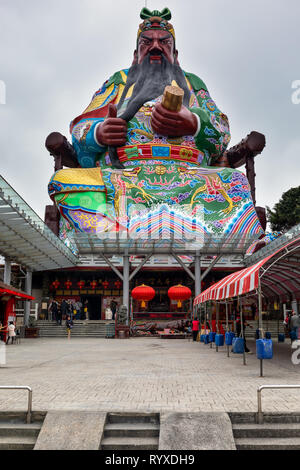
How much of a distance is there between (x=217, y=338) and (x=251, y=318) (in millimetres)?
13367

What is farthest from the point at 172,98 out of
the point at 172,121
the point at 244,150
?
the point at 244,150

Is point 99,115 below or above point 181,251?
above

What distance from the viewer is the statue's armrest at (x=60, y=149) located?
38281mm

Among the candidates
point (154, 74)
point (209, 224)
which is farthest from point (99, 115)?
point (209, 224)

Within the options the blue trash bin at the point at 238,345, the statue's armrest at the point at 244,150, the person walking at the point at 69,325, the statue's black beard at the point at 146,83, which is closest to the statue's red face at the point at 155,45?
the statue's black beard at the point at 146,83

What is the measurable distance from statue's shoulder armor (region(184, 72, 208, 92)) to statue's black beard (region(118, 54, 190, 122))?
136 centimetres

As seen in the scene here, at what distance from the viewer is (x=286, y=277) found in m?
14.9

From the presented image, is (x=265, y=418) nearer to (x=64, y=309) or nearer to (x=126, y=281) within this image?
(x=126, y=281)

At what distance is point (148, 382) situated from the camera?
28.6 ft

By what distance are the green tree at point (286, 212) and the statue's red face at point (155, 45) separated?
1799 centimetres

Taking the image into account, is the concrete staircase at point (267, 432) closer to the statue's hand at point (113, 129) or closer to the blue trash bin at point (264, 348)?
the blue trash bin at point (264, 348)

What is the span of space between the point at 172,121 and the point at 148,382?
26879 mm

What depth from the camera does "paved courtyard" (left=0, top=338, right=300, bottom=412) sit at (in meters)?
6.50
